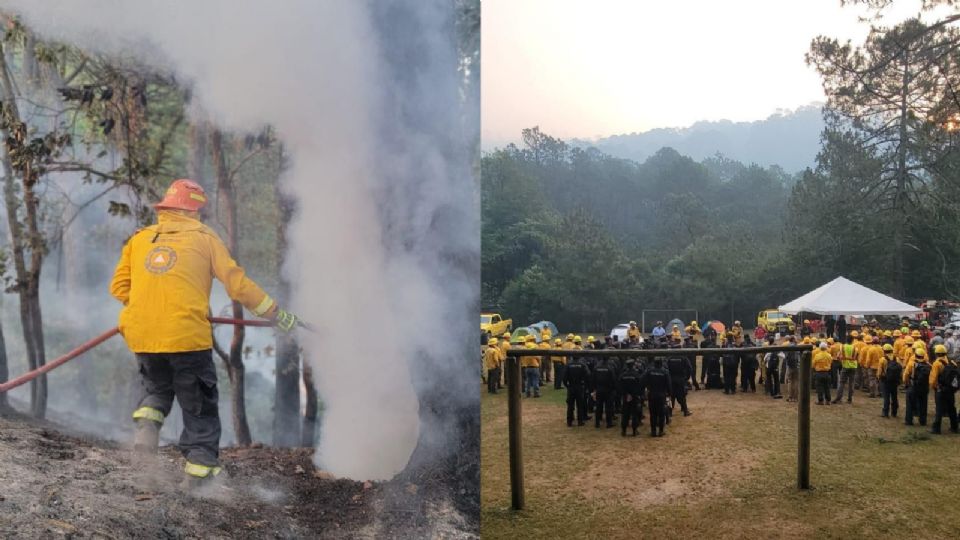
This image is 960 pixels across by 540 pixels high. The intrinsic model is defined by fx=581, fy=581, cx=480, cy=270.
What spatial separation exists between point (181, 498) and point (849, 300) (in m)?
5.61

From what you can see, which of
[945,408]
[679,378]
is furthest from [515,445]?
[945,408]

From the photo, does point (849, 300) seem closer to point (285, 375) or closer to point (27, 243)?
point (285, 375)

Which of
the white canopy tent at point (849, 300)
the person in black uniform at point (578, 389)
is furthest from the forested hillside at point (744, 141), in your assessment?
the person in black uniform at point (578, 389)

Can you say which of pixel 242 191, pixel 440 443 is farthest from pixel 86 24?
pixel 440 443

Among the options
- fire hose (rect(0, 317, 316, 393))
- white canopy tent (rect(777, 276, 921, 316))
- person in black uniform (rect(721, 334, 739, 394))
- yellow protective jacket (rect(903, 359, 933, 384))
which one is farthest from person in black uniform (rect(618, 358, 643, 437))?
fire hose (rect(0, 317, 316, 393))

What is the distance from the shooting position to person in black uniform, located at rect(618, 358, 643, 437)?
567cm

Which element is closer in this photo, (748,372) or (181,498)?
(181,498)

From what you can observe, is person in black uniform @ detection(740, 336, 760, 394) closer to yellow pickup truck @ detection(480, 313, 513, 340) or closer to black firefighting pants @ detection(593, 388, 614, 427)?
black firefighting pants @ detection(593, 388, 614, 427)

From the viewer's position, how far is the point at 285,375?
2398 millimetres

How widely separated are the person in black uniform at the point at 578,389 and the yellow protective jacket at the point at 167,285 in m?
4.53

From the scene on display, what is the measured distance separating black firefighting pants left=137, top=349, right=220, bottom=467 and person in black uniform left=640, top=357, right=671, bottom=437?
4.33 m

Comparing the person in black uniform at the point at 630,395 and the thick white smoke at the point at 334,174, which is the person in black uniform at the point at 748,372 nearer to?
the person in black uniform at the point at 630,395

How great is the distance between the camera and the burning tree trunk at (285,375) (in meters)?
2.37

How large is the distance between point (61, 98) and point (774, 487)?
16.1ft
